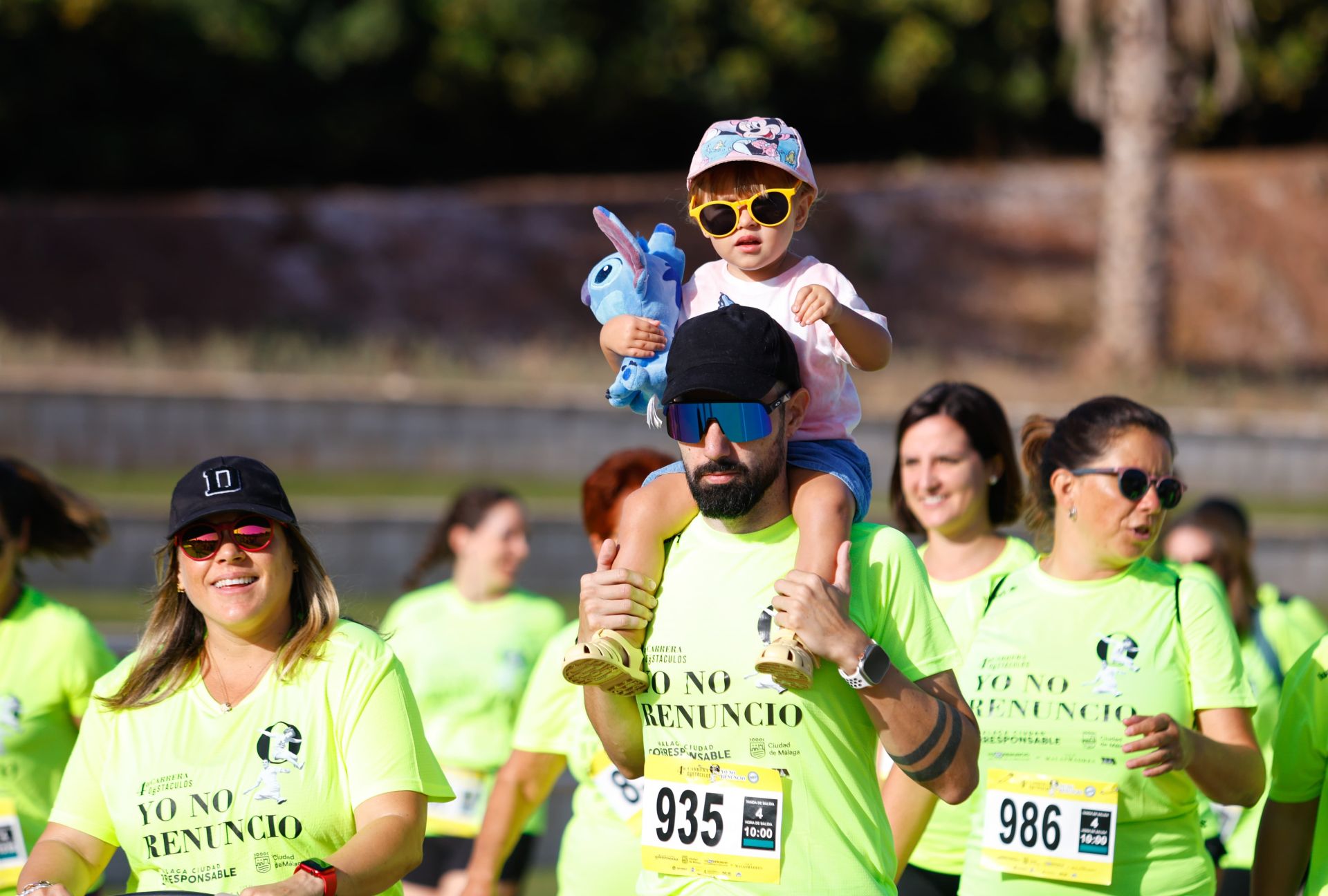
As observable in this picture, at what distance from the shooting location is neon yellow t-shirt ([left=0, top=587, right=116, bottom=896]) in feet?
14.5

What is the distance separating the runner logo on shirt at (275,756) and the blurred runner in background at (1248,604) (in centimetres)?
375

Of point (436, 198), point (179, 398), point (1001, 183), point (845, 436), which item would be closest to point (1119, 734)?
point (845, 436)

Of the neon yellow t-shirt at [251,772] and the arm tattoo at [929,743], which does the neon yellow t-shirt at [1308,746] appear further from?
the neon yellow t-shirt at [251,772]

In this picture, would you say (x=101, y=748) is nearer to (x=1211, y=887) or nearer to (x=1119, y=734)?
(x=1119, y=734)

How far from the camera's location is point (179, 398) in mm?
15094

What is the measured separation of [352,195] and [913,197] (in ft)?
27.8

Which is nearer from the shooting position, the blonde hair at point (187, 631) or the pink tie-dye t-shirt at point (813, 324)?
the pink tie-dye t-shirt at point (813, 324)

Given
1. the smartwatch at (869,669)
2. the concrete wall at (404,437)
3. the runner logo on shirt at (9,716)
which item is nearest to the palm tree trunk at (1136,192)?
the concrete wall at (404,437)

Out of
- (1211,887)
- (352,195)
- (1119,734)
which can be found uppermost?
(352,195)

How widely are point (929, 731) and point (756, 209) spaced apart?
1127mm

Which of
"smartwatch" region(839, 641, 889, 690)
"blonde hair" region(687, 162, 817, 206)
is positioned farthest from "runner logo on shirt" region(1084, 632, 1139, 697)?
"blonde hair" region(687, 162, 817, 206)

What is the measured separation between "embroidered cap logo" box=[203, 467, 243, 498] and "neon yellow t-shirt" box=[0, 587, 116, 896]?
4.15 feet

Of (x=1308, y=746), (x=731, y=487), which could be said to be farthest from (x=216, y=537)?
(x=1308, y=746)

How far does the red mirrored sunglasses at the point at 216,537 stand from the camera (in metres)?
3.53
